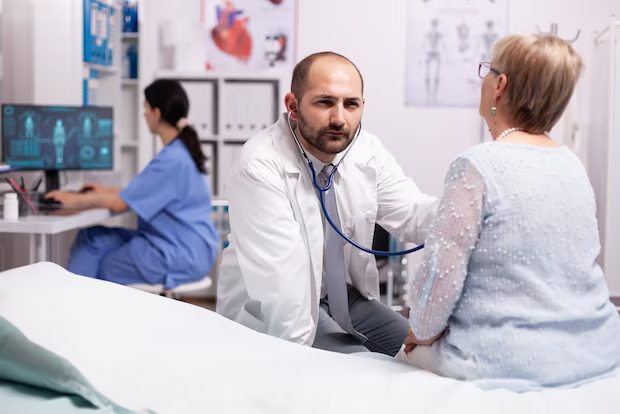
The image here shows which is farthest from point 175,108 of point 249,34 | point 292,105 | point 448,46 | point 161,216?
point 448,46

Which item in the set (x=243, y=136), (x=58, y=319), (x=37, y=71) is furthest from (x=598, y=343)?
(x=243, y=136)

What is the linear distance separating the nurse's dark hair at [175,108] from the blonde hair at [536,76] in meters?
2.27

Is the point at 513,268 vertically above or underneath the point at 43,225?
above

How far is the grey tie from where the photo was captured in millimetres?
2000

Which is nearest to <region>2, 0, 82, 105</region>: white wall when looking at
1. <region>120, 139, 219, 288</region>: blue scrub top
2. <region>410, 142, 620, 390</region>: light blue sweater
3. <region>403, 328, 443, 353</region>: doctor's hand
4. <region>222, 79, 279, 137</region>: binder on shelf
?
<region>120, 139, 219, 288</region>: blue scrub top

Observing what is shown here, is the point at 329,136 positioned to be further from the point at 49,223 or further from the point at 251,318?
the point at 49,223

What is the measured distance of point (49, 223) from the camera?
2932mm

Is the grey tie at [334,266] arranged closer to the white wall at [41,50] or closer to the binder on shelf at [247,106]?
the white wall at [41,50]

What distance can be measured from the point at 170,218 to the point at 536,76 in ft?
7.73

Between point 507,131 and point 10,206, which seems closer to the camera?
point 507,131

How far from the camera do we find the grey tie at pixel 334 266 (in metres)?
2.00

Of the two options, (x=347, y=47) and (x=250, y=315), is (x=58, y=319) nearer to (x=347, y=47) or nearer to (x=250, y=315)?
(x=250, y=315)

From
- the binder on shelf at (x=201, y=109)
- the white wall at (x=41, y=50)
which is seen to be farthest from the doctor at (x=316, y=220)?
the binder on shelf at (x=201, y=109)

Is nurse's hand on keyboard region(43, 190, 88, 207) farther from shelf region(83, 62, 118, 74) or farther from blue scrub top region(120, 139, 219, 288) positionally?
shelf region(83, 62, 118, 74)
